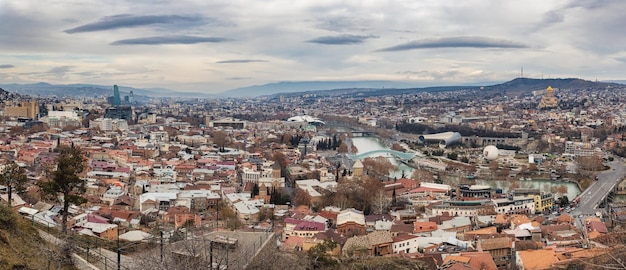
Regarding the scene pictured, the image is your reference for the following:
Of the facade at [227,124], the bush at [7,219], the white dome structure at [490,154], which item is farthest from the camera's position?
the facade at [227,124]

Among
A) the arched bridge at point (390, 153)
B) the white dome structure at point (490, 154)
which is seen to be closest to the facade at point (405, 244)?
the arched bridge at point (390, 153)

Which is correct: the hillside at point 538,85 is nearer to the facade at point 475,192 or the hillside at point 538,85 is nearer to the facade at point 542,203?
the facade at point 475,192

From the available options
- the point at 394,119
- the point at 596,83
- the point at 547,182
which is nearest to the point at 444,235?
the point at 547,182

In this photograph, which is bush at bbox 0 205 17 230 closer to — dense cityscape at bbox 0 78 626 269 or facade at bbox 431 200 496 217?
dense cityscape at bbox 0 78 626 269

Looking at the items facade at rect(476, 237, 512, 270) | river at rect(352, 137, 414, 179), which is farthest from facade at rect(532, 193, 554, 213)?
river at rect(352, 137, 414, 179)

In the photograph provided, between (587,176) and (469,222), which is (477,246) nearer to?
(469,222)

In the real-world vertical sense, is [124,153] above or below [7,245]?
below
